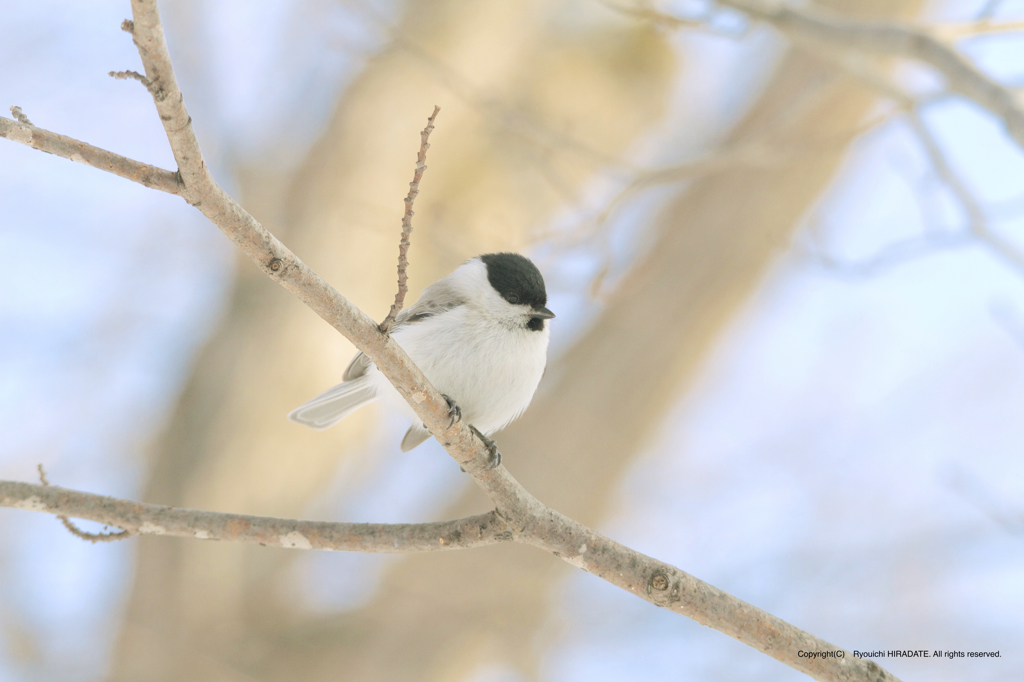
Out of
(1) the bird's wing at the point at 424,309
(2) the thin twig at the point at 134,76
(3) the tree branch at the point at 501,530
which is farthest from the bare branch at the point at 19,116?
(1) the bird's wing at the point at 424,309

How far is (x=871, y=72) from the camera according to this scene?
3.44 meters

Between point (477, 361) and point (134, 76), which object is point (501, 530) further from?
point (134, 76)

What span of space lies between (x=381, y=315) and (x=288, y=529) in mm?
2919

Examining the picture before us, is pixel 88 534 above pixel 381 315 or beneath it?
beneath

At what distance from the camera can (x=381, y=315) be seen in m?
4.90

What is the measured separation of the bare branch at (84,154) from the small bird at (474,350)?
120 cm

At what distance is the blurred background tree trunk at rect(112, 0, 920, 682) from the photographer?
14.2ft

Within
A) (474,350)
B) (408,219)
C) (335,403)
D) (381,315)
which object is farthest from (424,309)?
(381,315)

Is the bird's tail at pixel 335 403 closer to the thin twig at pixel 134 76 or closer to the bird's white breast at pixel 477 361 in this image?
the bird's white breast at pixel 477 361

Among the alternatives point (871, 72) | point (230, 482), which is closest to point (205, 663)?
point (230, 482)

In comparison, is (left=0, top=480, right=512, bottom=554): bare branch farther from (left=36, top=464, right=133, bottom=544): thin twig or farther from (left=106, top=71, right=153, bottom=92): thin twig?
(left=106, top=71, right=153, bottom=92): thin twig

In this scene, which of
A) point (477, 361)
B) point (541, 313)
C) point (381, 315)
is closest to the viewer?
point (477, 361)

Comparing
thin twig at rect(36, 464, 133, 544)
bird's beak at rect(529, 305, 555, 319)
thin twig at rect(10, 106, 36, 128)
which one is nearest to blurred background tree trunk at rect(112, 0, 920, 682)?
bird's beak at rect(529, 305, 555, 319)

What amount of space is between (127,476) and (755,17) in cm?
480
